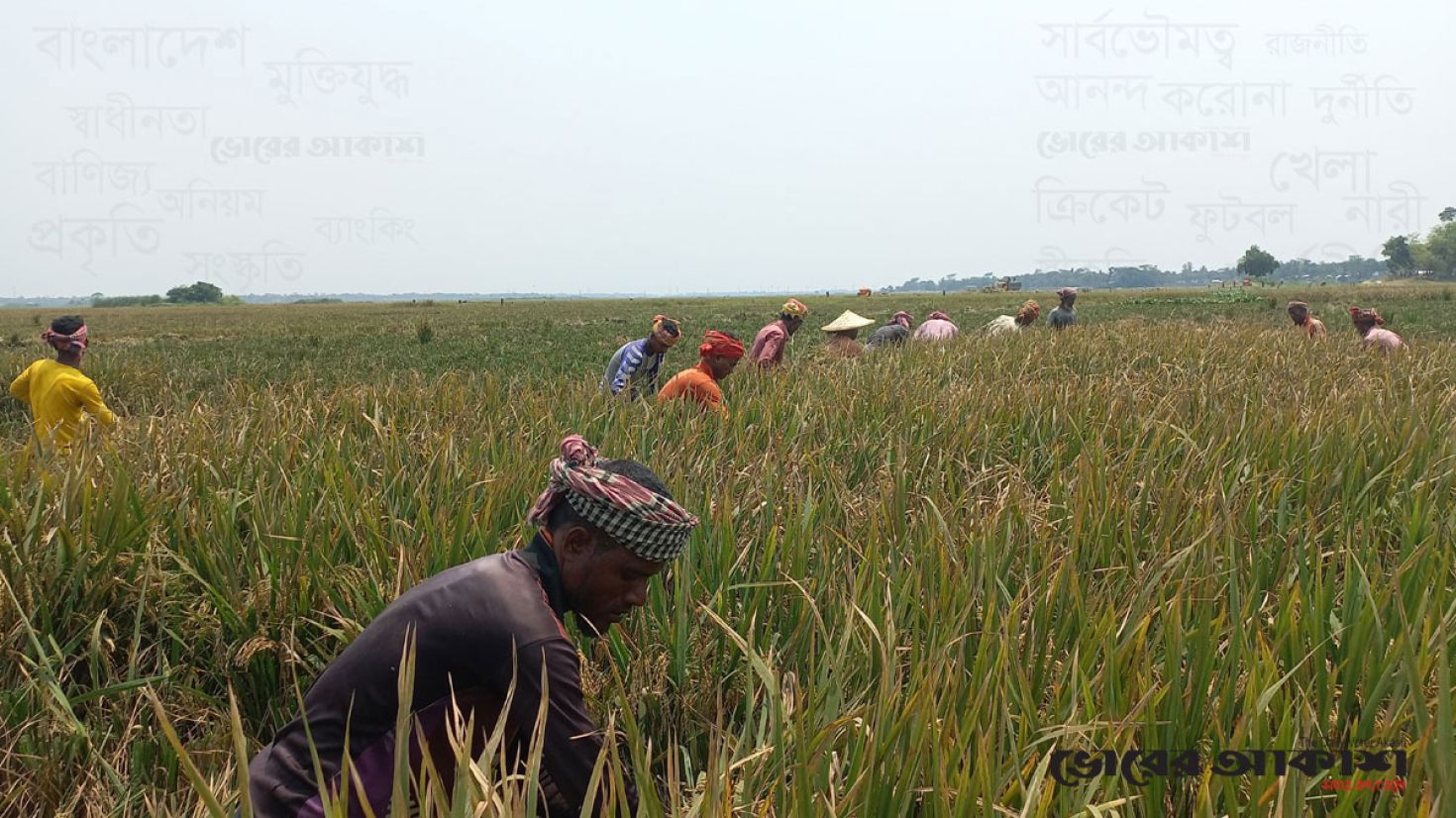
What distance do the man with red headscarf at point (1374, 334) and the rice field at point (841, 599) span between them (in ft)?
13.8

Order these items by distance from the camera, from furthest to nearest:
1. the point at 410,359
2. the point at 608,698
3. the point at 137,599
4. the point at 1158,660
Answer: the point at 410,359, the point at 137,599, the point at 608,698, the point at 1158,660

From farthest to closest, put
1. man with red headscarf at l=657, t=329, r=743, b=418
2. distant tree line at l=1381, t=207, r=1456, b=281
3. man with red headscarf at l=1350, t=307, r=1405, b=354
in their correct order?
distant tree line at l=1381, t=207, r=1456, b=281
man with red headscarf at l=1350, t=307, r=1405, b=354
man with red headscarf at l=657, t=329, r=743, b=418

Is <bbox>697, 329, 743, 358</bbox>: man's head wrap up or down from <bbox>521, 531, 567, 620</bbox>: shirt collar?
up

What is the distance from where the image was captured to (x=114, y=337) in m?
25.6

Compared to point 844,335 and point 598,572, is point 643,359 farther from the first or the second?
point 598,572

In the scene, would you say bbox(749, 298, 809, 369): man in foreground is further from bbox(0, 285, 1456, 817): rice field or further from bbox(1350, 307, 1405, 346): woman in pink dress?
bbox(1350, 307, 1405, 346): woman in pink dress

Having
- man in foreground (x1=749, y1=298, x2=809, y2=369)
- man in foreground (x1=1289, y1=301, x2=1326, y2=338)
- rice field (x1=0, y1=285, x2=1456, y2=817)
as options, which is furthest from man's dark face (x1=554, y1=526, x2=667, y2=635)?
man in foreground (x1=1289, y1=301, x2=1326, y2=338)

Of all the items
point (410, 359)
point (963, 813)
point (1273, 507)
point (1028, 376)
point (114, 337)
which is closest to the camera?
point (963, 813)

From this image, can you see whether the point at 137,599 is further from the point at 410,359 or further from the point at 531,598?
the point at 410,359

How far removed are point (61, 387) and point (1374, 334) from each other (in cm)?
1132

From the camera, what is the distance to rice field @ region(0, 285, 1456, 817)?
1.40 m

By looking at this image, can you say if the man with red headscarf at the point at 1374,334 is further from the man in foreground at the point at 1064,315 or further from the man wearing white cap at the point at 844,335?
the man wearing white cap at the point at 844,335

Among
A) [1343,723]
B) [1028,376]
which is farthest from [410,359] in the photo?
[1343,723]

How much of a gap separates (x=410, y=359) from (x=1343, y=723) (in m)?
16.8
